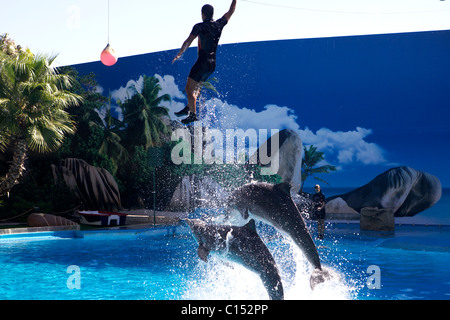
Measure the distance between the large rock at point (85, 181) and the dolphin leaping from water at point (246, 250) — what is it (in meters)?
14.3

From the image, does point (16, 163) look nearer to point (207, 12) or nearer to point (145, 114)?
point (145, 114)

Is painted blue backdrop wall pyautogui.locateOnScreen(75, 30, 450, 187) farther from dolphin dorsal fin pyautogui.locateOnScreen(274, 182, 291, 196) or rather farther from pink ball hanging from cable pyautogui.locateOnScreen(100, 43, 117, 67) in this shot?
dolphin dorsal fin pyautogui.locateOnScreen(274, 182, 291, 196)

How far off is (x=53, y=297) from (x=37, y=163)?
13136 mm

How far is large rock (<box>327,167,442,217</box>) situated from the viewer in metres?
18.2

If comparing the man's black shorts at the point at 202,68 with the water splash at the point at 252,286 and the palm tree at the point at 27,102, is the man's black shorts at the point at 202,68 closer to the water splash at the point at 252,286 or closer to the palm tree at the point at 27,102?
the water splash at the point at 252,286

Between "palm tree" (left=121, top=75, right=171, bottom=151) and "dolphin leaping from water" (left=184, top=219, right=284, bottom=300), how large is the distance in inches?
693

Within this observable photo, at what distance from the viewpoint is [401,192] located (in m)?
18.6

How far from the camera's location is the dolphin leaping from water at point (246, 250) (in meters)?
4.30

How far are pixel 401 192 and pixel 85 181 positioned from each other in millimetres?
12766

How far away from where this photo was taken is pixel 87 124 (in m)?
20.9

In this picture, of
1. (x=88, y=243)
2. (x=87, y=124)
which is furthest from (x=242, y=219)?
(x=87, y=124)

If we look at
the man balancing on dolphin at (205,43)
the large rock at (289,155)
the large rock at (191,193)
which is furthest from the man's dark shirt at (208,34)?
the large rock at (191,193)

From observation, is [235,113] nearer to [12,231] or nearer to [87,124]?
[87,124]

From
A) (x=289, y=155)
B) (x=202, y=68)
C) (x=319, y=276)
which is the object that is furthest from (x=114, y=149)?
(x=319, y=276)
